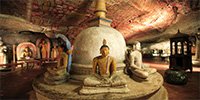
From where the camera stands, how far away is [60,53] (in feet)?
12.0

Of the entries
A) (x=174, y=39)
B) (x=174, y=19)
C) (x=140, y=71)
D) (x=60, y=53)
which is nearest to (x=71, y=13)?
(x=60, y=53)

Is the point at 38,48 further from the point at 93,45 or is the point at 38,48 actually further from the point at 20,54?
the point at 93,45

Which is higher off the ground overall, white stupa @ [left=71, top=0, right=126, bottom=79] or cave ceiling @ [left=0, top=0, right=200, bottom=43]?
cave ceiling @ [left=0, top=0, right=200, bottom=43]

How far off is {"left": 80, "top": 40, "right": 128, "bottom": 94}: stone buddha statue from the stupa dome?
802 millimetres

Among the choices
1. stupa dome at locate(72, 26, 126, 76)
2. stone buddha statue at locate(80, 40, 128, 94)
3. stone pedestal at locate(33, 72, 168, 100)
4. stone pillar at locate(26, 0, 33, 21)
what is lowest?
stone pedestal at locate(33, 72, 168, 100)

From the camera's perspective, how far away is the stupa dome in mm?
3734

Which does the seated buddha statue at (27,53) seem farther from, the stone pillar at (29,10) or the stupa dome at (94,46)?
the stupa dome at (94,46)

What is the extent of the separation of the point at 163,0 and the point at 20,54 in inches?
439

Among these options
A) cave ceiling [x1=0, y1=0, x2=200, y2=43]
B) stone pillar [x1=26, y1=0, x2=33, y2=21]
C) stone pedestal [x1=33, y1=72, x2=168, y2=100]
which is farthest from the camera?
cave ceiling [x1=0, y1=0, x2=200, y2=43]

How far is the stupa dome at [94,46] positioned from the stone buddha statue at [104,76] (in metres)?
0.80

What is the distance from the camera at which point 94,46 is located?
12.3 feet

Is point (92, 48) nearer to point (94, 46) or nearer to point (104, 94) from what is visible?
point (94, 46)

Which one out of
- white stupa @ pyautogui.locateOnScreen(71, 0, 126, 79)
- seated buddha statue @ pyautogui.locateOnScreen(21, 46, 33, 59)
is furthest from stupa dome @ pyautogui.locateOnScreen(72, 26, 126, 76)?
seated buddha statue @ pyautogui.locateOnScreen(21, 46, 33, 59)

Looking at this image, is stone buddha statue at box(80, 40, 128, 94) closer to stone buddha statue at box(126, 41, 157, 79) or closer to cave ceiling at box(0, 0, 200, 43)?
stone buddha statue at box(126, 41, 157, 79)
